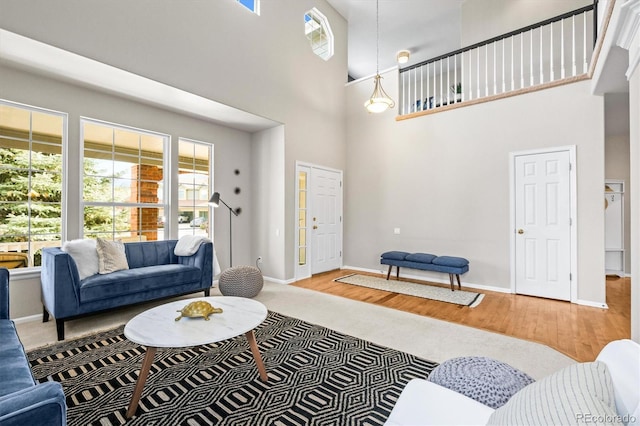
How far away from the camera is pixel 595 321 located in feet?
11.3

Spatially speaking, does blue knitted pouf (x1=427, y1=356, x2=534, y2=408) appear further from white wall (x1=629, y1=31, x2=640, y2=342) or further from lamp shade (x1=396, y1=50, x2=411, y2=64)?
lamp shade (x1=396, y1=50, x2=411, y2=64)

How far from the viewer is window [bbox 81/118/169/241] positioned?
12.7 ft

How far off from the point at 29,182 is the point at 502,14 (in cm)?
775

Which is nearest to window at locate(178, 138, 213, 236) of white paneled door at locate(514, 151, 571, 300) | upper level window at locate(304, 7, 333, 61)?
upper level window at locate(304, 7, 333, 61)

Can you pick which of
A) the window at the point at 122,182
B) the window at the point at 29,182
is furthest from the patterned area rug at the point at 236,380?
the window at the point at 122,182

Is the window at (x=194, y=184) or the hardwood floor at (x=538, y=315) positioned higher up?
the window at (x=194, y=184)

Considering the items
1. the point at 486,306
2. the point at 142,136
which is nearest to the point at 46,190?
the point at 142,136

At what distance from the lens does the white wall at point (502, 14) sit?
5.04 metres

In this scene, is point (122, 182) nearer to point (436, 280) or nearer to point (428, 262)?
point (428, 262)

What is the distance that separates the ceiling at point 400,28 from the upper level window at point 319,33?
0.46 metres

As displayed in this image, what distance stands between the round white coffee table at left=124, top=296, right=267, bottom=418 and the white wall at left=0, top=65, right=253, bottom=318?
87.8 inches

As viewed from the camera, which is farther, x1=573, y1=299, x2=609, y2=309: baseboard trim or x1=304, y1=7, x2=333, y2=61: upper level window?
x1=304, y1=7, x2=333, y2=61: upper level window

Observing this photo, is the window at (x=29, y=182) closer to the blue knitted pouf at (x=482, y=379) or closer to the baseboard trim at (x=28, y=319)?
the baseboard trim at (x=28, y=319)

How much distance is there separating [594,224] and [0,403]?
5.59 m
